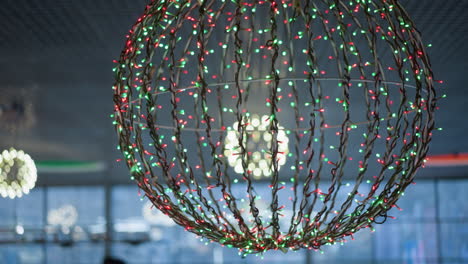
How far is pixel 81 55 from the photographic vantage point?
174 inches

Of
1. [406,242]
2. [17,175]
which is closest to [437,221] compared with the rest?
[406,242]

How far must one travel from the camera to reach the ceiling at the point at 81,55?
3.47 metres

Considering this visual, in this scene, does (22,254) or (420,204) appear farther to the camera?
(22,254)

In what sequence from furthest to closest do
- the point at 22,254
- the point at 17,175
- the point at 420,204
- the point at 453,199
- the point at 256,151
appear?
the point at 22,254, the point at 420,204, the point at 453,199, the point at 17,175, the point at 256,151

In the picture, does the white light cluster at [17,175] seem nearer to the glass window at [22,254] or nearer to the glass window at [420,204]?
the glass window at [22,254]

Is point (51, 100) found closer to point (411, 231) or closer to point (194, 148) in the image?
point (194, 148)

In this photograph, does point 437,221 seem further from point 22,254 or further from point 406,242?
point 22,254

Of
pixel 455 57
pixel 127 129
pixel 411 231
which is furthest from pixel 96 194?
pixel 127 129

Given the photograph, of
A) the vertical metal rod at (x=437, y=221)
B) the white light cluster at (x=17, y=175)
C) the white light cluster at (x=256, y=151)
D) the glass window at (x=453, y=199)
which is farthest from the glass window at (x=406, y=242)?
the white light cluster at (x=17, y=175)

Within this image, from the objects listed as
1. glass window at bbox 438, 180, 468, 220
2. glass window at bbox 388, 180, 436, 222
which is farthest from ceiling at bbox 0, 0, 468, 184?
glass window at bbox 388, 180, 436, 222

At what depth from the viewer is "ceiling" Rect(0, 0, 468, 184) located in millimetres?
3471

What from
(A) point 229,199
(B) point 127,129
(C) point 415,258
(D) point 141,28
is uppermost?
(D) point 141,28

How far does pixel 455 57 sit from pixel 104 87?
8.77 ft

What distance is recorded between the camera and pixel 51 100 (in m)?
6.07
